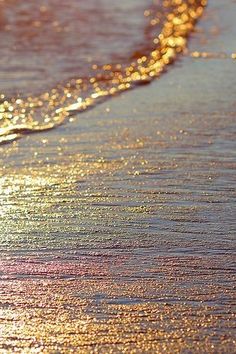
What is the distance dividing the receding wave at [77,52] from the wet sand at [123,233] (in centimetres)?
43

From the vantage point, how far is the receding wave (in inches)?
254

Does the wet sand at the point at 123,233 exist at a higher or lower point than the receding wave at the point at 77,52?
higher

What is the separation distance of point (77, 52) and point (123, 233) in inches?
190

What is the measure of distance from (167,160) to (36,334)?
2141 mm

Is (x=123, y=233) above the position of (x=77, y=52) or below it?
above

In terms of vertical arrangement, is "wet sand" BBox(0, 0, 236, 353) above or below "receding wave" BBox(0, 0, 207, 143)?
Result: above

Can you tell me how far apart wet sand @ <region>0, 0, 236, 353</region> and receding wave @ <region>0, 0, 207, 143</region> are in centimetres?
43

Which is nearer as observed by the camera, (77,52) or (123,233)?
(123,233)

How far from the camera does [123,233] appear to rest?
392 centimetres

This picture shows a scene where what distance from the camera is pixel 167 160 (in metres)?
5.00

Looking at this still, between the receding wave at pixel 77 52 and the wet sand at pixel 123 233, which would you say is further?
the receding wave at pixel 77 52

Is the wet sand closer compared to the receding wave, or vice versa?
the wet sand

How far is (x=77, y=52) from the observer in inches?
335

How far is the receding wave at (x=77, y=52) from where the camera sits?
21.2ft
